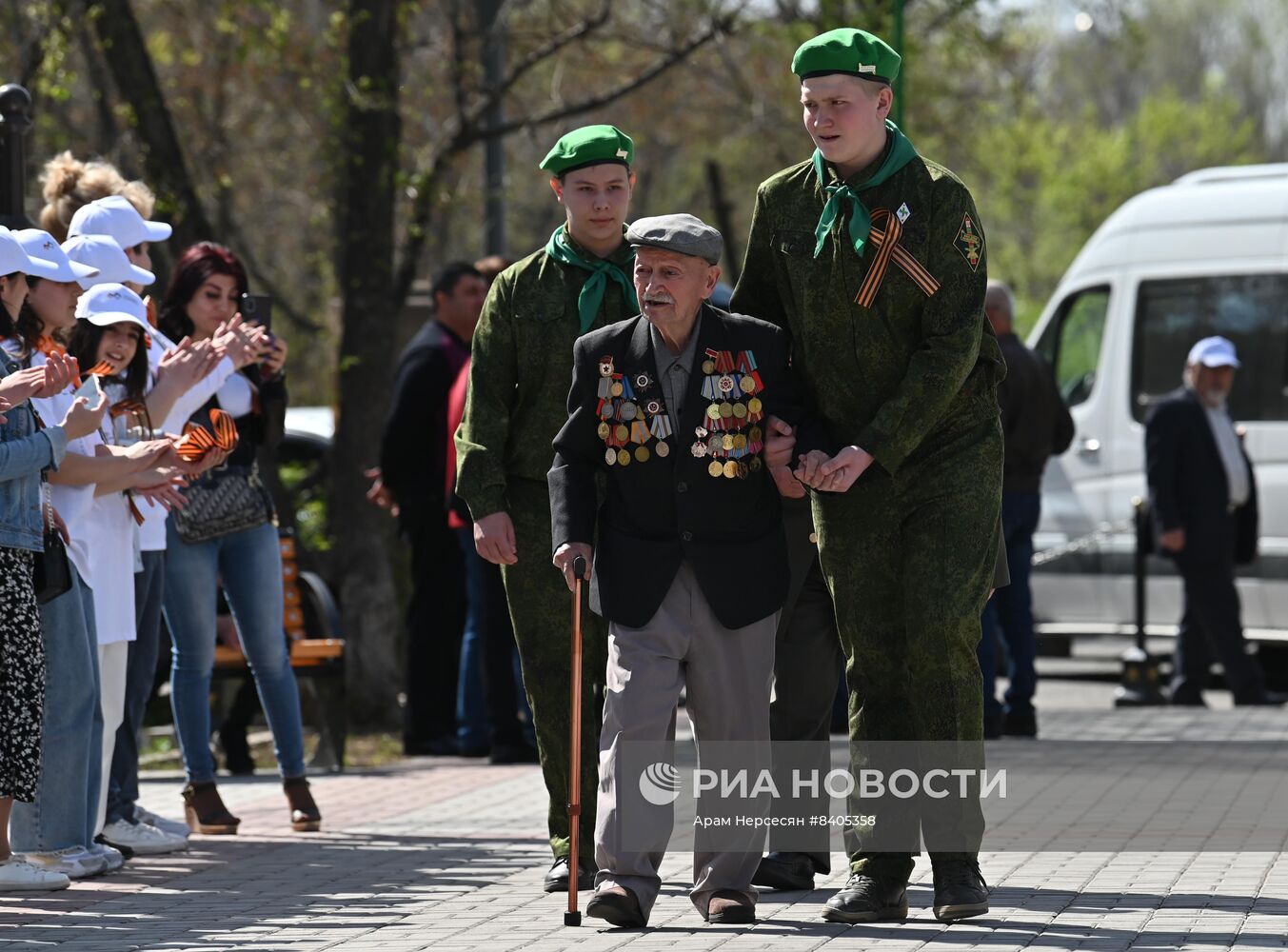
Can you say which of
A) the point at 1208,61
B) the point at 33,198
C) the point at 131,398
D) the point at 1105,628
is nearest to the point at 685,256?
the point at 131,398

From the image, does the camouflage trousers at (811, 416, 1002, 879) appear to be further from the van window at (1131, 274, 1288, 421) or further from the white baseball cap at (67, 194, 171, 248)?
the van window at (1131, 274, 1288, 421)

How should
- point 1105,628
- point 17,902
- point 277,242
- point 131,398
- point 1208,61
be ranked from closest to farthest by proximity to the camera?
point 17,902, point 131,398, point 1105,628, point 277,242, point 1208,61

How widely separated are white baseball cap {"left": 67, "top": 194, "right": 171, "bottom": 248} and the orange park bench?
7.89 feet

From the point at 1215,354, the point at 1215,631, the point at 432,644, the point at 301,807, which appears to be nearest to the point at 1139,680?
the point at 1215,631

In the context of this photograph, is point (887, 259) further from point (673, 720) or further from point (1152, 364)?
point (1152, 364)

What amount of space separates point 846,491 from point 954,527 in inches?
11.6

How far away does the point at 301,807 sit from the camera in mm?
8430

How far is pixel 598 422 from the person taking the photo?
20.1 feet

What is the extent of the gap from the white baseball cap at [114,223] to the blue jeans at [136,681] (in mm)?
1059

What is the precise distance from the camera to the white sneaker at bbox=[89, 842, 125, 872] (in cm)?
723

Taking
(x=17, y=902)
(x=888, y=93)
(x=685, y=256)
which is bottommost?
(x=17, y=902)

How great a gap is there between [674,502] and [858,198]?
90cm

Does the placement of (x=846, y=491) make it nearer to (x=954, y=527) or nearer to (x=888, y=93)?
(x=954, y=527)

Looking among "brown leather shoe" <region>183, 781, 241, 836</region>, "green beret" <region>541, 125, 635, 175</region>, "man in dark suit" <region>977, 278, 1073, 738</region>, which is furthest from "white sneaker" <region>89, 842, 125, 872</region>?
"man in dark suit" <region>977, 278, 1073, 738</region>
